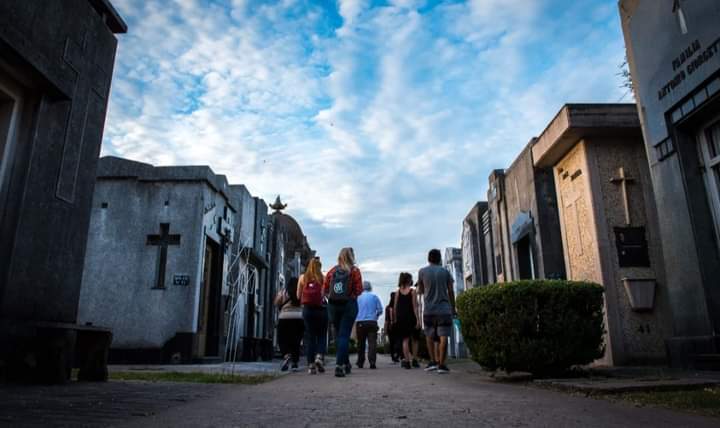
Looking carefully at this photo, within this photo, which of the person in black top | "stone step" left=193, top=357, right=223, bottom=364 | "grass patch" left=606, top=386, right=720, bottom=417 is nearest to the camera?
"grass patch" left=606, top=386, right=720, bottom=417

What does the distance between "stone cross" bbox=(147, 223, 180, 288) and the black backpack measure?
6506mm

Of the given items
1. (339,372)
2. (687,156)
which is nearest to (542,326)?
(339,372)

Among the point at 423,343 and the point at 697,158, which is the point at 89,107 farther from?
the point at 423,343

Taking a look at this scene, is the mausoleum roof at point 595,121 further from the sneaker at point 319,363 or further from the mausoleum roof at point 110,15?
the mausoleum roof at point 110,15

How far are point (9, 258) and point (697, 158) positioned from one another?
834 centimetres

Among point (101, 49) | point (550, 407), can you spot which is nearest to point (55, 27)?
point (101, 49)

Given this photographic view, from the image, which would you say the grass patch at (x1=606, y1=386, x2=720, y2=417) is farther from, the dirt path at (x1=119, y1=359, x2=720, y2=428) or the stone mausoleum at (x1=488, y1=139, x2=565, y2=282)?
the stone mausoleum at (x1=488, y1=139, x2=565, y2=282)

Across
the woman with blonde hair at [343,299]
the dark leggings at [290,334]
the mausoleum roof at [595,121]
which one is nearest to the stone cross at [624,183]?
the mausoleum roof at [595,121]

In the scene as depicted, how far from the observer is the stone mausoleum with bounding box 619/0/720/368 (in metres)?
6.10

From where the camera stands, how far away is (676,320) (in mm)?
6789

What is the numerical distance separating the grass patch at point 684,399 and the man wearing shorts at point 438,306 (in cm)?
408

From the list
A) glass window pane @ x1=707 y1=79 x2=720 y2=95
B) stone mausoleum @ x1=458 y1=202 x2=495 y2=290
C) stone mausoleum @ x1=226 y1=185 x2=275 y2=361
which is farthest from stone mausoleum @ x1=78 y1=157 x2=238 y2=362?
glass window pane @ x1=707 y1=79 x2=720 y2=95

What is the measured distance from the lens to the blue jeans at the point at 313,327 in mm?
7738

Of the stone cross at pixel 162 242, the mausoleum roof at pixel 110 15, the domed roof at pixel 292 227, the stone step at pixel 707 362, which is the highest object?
the domed roof at pixel 292 227
